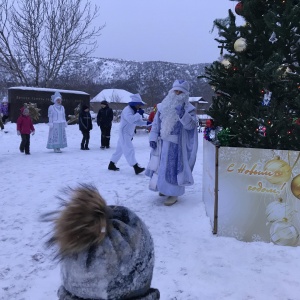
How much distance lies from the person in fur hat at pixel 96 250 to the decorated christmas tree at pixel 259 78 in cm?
297

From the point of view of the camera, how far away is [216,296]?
300 centimetres

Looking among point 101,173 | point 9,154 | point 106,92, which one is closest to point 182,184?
point 101,173

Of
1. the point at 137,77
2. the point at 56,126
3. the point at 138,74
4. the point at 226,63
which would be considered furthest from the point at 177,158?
the point at 138,74

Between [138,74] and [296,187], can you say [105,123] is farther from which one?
[138,74]

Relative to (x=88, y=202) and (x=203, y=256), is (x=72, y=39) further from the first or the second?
(x=88, y=202)

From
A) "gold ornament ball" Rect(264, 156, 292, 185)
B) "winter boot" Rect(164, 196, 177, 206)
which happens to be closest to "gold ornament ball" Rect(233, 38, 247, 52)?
"gold ornament ball" Rect(264, 156, 292, 185)

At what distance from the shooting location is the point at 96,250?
122 cm

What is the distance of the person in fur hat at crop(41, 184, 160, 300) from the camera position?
1.22m

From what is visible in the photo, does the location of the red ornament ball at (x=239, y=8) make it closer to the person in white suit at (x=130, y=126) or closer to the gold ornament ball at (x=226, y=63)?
the gold ornament ball at (x=226, y=63)

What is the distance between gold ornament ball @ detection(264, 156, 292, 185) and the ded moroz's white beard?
6.20 ft

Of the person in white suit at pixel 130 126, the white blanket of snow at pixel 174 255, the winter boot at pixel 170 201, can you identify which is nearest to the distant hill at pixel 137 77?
the person in white suit at pixel 130 126

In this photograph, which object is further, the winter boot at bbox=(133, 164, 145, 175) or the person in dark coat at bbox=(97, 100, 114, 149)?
the person in dark coat at bbox=(97, 100, 114, 149)

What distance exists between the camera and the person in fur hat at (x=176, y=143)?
547cm

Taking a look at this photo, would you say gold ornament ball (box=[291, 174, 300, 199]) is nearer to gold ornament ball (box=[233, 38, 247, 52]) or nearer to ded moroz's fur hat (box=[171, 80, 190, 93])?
gold ornament ball (box=[233, 38, 247, 52])
